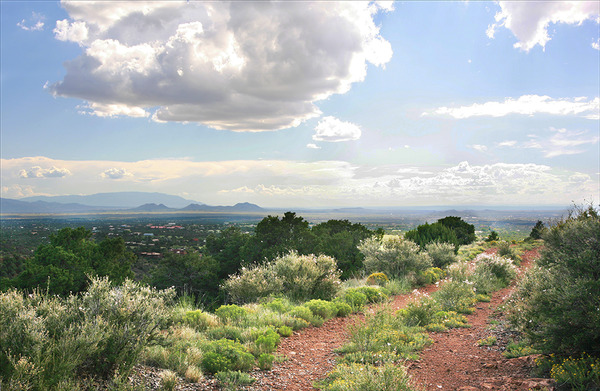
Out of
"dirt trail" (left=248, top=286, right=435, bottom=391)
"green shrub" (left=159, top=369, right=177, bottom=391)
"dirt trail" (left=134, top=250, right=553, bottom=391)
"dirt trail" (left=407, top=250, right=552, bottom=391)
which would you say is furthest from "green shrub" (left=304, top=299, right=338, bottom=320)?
"green shrub" (left=159, top=369, right=177, bottom=391)

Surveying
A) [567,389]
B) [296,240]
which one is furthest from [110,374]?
[296,240]

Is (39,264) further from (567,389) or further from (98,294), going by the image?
(567,389)

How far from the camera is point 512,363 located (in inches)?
241

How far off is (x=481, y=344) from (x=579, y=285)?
2.61 m

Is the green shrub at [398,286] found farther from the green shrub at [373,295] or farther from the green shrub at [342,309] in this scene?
the green shrub at [342,309]

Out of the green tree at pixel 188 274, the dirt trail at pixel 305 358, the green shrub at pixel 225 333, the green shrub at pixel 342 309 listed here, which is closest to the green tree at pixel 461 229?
the green tree at pixel 188 274

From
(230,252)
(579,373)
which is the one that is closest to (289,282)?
(579,373)

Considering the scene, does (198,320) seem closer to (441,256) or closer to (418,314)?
(418,314)

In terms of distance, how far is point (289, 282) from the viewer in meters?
12.1

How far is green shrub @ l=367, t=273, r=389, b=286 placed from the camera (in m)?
14.7

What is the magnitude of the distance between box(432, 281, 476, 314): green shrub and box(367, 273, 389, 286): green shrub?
3.37 m

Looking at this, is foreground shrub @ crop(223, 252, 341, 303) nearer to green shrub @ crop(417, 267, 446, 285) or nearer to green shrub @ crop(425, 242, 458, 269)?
green shrub @ crop(417, 267, 446, 285)

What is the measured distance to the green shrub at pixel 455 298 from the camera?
10531 mm

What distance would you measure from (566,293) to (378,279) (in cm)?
966
